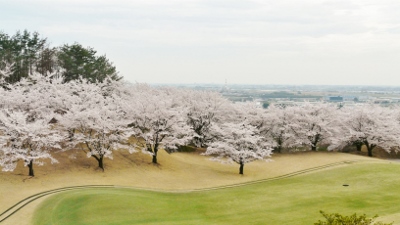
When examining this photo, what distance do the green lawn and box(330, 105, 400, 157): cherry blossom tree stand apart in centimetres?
1917

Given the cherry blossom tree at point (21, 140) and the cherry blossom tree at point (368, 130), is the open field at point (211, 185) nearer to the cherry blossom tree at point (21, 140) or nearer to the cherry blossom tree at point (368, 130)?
the cherry blossom tree at point (21, 140)

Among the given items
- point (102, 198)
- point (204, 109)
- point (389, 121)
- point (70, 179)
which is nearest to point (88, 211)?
point (102, 198)

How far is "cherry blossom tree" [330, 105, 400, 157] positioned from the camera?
168 feet

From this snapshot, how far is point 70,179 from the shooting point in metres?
33.6

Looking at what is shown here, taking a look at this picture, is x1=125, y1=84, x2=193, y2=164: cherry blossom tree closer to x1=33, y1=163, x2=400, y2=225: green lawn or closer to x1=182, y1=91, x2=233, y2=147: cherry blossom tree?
x1=33, y1=163, x2=400, y2=225: green lawn

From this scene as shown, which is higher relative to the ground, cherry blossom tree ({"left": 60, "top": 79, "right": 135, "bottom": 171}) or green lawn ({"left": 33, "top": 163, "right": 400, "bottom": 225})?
cherry blossom tree ({"left": 60, "top": 79, "right": 135, "bottom": 171})

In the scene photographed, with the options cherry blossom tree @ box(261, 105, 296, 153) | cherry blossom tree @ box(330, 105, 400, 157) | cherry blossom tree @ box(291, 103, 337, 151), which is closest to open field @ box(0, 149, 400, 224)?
cherry blossom tree @ box(291, 103, 337, 151)

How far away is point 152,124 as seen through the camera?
43.1m

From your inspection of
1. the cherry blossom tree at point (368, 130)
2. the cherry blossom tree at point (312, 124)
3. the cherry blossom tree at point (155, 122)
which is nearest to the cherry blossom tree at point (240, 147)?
the cherry blossom tree at point (155, 122)

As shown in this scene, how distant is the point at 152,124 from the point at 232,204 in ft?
62.6

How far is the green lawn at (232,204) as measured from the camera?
23266 mm

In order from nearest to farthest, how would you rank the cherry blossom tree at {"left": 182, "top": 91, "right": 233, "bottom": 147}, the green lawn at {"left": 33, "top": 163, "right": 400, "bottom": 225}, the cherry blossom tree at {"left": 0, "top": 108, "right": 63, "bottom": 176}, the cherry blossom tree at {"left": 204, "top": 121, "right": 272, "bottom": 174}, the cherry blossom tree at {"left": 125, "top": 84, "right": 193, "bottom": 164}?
the green lawn at {"left": 33, "top": 163, "right": 400, "bottom": 225} → the cherry blossom tree at {"left": 0, "top": 108, "right": 63, "bottom": 176} → the cherry blossom tree at {"left": 204, "top": 121, "right": 272, "bottom": 174} → the cherry blossom tree at {"left": 125, "top": 84, "right": 193, "bottom": 164} → the cherry blossom tree at {"left": 182, "top": 91, "right": 233, "bottom": 147}

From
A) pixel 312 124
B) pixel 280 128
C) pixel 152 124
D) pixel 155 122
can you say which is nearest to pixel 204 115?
pixel 280 128

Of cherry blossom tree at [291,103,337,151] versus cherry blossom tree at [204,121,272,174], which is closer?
cherry blossom tree at [204,121,272,174]
